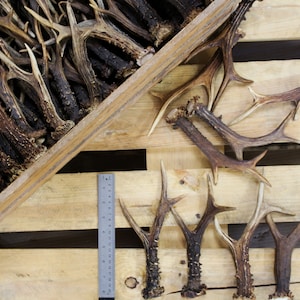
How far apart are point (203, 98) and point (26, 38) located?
70 cm

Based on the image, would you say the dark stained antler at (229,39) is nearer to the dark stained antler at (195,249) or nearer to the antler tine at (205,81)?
the antler tine at (205,81)

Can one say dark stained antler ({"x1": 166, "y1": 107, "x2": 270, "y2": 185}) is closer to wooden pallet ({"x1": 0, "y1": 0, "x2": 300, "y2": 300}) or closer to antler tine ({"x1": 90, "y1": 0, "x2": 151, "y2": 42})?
wooden pallet ({"x1": 0, "y1": 0, "x2": 300, "y2": 300})

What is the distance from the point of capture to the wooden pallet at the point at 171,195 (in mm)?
2012

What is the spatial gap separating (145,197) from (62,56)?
64cm

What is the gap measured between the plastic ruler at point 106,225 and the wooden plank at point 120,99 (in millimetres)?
290

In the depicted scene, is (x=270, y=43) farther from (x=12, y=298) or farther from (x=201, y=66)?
(x=12, y=298)

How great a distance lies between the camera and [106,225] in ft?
6.78

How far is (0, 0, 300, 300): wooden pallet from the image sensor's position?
2.01 meters

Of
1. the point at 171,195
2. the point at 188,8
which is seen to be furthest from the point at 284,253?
the point at 188,8

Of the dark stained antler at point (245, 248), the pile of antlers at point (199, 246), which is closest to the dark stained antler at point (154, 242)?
the pile of antlers at point (199, 246)

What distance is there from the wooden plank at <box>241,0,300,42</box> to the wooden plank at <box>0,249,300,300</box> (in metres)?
0.83

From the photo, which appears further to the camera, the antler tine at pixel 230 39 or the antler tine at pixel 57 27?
Answer: the antler tine at pixel 230 39

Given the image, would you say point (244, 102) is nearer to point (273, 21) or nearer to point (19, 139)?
point (273, 21)

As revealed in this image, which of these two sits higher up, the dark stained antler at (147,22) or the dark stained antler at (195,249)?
the dark stained antler at (147,22)
